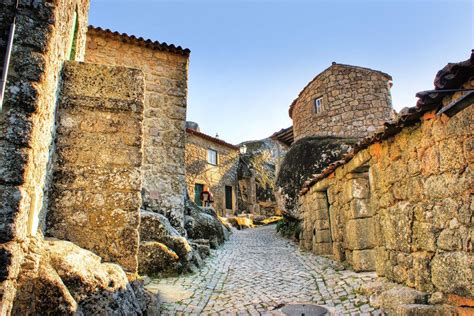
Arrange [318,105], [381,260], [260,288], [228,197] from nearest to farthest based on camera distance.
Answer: [381,260], [260,288], [318,105], [228,197]

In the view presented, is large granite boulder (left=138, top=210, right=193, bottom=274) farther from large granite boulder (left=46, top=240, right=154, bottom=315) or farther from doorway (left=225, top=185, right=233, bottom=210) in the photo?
doorway (left=225, top=185, right=233, bottom=210)

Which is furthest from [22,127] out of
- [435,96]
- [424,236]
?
[424,236]

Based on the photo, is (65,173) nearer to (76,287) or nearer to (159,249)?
(76,287)

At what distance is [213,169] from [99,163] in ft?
60.6

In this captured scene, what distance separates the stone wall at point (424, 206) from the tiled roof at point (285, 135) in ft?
30.2

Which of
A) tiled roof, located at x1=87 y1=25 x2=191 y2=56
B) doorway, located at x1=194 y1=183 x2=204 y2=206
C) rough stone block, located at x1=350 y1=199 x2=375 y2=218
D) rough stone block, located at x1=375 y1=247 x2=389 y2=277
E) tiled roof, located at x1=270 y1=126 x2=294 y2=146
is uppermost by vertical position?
tiled roof, located at x1=87 y1=25 x2=191 y2=56

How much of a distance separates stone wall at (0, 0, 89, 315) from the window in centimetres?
1915

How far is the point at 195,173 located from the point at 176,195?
13.0 meters

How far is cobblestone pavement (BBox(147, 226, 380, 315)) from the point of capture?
12.4ft

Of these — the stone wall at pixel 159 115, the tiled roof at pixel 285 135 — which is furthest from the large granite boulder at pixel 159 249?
the tiled roof at pixel 285 135

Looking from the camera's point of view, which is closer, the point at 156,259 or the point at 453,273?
the point at 453,273

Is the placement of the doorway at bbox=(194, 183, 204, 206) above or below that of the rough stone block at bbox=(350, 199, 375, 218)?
above

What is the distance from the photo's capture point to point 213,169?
21.7 m

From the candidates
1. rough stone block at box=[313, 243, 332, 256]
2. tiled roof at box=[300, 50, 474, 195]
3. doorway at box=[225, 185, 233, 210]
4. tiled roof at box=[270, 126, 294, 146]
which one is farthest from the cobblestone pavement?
doorway at box=[225, 185, 233, 210]
